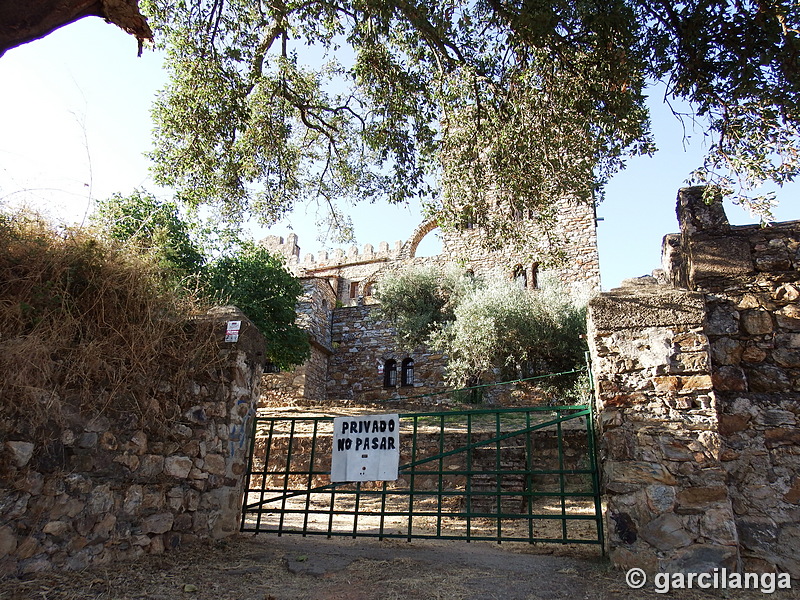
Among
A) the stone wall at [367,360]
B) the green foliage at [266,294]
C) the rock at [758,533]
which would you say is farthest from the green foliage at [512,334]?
the rock at [758,533]

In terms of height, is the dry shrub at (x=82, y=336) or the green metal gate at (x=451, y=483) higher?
the dry shrub at (x=82, y=336)

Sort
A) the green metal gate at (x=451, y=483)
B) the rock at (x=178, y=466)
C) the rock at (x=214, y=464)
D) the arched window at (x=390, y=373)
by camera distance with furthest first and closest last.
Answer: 1. the arched window at (x=390, y=373)
2. the green metal gate at (x=451, y=483)
3. the rock at (x=214, y=464)
4. the rock at (x=178, y=466)

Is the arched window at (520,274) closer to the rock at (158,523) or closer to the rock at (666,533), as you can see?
the rock at (666,533)

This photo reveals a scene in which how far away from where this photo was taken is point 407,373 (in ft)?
58.1

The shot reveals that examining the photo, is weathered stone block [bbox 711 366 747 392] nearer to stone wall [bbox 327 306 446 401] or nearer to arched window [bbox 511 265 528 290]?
stone wall [bbox 327 306 446 401]

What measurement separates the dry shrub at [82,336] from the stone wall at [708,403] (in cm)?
357

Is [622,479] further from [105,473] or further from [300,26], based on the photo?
[300,26]

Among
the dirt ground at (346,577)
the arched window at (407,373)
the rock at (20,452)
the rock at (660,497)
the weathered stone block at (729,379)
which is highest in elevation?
the arched window at (407,373)

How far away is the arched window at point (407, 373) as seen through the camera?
17516 mm

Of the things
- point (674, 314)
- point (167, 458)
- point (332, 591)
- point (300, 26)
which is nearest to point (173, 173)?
point (300, 26)

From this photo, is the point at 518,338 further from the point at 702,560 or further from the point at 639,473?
the point at 702,560

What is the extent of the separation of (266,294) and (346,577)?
36.9 feet

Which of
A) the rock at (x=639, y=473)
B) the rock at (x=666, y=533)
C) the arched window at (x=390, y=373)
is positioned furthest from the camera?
the arched window at (x=390, y=373)

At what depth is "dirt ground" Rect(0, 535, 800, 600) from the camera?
3.45 metres
